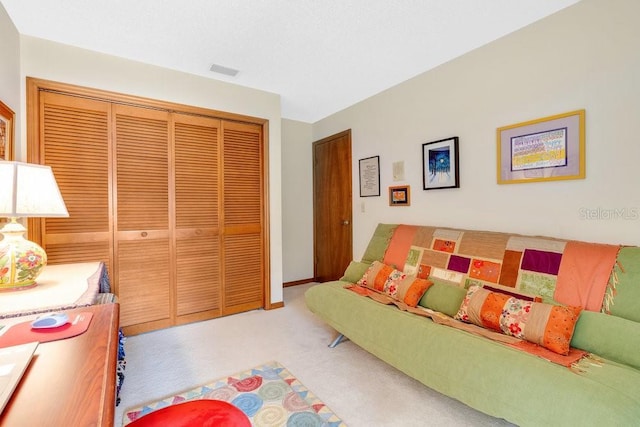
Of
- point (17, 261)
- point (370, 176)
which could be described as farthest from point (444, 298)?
point (17, 261)

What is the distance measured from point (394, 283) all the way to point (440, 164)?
1.13m

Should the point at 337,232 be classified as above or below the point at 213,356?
above

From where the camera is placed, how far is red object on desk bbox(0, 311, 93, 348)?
908 mm

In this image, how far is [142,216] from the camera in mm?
2631

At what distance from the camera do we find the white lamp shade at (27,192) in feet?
4.48

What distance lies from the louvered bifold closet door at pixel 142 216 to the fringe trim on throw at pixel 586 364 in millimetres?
2871

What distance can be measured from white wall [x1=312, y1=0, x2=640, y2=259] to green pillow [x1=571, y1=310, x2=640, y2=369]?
56 cm

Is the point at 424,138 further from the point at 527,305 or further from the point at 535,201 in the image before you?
the point at 527,305

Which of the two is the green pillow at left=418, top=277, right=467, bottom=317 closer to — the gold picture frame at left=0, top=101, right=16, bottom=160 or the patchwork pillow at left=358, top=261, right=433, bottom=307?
the patchwork pillow at left=358, top=261, right=433, bottom=307

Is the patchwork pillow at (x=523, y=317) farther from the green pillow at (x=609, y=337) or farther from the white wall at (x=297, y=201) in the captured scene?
the white wall at (x=297, y=201)

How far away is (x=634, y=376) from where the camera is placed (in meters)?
1.24

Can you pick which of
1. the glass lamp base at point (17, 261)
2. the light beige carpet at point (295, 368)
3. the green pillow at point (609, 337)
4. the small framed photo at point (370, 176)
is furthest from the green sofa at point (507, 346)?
the glass lamp base at point (17, 261)

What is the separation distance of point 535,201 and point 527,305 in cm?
80

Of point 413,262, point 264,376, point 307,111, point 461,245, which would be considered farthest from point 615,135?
point 307,111
